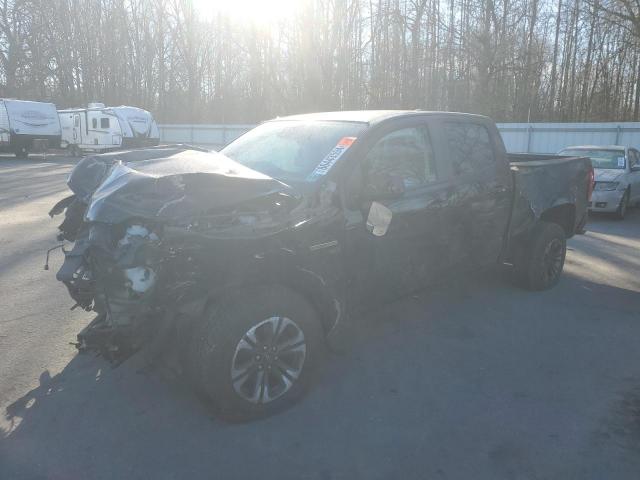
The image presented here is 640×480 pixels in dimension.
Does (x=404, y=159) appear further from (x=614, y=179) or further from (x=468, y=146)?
(x=614, y=179)

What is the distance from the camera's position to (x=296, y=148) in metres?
4.29

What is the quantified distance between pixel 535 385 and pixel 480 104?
1013 inches

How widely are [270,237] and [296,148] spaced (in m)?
1.29

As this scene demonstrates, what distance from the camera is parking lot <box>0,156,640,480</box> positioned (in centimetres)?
285

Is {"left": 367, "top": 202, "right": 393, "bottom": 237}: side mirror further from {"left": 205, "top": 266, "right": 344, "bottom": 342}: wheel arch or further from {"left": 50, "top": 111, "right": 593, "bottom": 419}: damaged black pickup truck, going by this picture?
{"left": 205, "top": 266, "right": 344, "bottom": 342}: wheel arch

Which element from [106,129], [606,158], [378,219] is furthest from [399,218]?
[106,129]

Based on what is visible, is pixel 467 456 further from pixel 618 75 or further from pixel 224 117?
pixel 224 117

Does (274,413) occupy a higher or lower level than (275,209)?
lower

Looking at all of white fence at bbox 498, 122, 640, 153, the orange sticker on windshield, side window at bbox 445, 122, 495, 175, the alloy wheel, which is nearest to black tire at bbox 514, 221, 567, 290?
side window at bbox 445, 122, 495, 175

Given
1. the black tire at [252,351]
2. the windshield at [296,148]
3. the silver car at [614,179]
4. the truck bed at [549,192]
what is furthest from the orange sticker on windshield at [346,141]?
the silver car at [614,179]

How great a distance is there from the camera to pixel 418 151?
14.3 ft

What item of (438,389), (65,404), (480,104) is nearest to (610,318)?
(438,389)

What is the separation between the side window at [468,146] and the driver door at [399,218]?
316 millimetres

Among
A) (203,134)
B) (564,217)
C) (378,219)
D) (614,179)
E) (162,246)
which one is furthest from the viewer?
(203,134)
